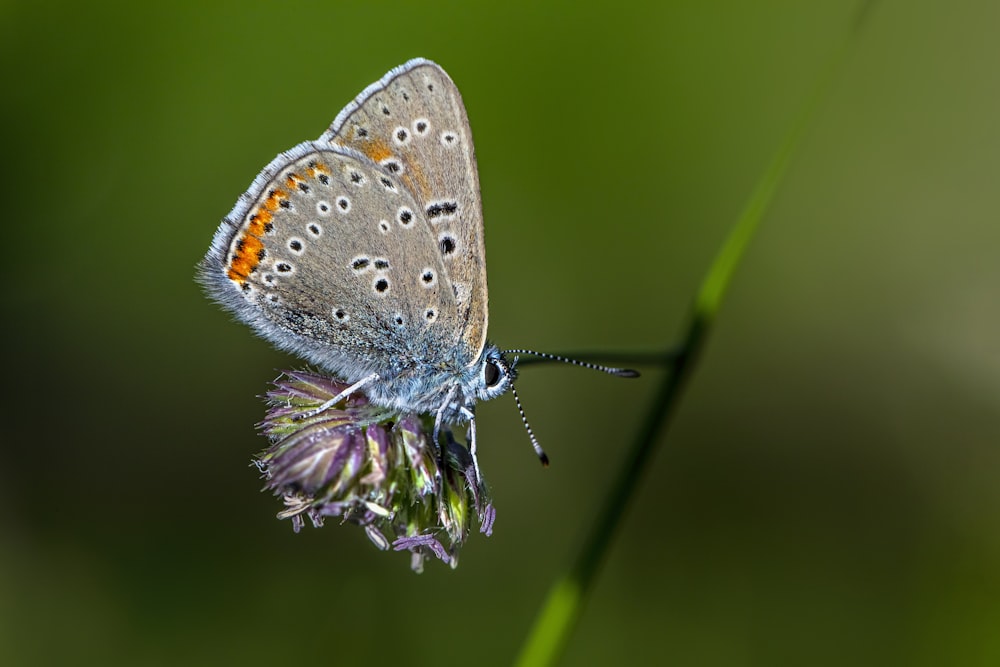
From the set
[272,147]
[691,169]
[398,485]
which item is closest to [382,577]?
[398,485]

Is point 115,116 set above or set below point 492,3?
below

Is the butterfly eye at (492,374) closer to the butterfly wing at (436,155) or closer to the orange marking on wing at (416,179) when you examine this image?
the butterfly wing at (436,155)

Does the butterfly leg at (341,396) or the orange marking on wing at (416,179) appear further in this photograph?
the orange marking on wing at (416,179)

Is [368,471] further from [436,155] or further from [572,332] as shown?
[572,332]

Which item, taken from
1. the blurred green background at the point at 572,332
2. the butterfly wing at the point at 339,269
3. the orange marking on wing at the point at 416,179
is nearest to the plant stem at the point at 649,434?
the butterfly wing at the point at 339,269

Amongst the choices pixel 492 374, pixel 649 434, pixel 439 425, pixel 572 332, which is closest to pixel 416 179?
pixel 492 374

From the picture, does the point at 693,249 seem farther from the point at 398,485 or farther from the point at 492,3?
the point at 398,485

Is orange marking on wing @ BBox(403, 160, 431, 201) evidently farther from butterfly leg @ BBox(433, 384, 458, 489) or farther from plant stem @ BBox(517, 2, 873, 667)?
plant stem @ BBox(517, 2, 873, 667)
